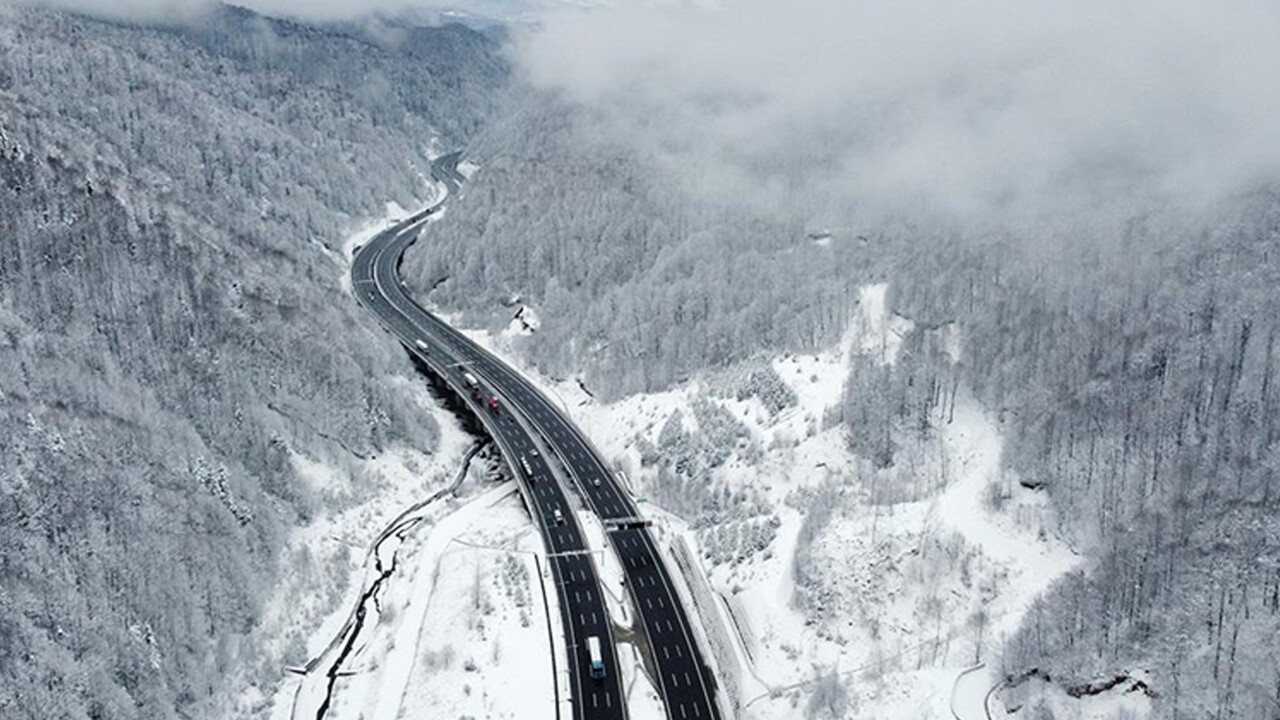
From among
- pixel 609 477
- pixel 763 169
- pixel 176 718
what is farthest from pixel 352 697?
pixel 763 169

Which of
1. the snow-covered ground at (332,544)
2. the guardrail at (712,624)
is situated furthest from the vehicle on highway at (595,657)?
the snow-covered ground at (332,544)

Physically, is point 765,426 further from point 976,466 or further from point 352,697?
point 352,697

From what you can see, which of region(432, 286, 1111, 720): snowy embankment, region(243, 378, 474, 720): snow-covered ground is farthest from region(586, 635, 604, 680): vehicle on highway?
region(243, 378, 474, 720): snow-covered ground

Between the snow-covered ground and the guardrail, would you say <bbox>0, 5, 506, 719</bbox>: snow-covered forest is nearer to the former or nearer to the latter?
the snow-covered ground

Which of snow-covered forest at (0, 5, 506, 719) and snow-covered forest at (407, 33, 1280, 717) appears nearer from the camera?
snow-covered forest at (407, 33, 1280, 717)

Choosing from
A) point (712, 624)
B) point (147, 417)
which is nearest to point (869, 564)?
point (712, 624)

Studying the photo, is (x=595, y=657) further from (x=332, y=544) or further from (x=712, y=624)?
(x=332, y=544)

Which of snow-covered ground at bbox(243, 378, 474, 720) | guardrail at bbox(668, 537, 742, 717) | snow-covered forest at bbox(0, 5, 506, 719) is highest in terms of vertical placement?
snow-covered forest at bbox(0, 5, 506, 719)
